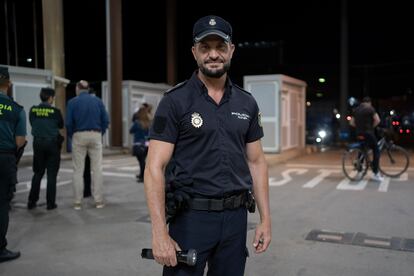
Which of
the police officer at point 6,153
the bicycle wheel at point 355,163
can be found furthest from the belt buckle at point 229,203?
the bicycle wheel at point 355,163

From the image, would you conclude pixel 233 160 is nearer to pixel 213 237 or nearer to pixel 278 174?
pixel 213 237

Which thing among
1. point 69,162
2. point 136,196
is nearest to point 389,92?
point 69,162

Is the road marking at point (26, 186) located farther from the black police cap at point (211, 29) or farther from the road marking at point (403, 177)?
the road marking at point (403, 177)

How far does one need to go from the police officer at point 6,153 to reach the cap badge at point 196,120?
293 cm

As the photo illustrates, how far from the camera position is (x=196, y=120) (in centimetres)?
224

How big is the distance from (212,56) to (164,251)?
100cm

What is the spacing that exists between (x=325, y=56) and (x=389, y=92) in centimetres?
423

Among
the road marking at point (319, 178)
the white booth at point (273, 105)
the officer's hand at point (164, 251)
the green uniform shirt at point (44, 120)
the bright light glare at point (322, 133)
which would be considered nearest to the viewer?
the officer's hand at point (164, 251)

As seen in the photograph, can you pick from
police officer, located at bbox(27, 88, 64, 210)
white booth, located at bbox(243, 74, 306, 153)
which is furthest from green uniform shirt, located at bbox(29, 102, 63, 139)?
white booth, located at bbox(243, 74, 306, 153)

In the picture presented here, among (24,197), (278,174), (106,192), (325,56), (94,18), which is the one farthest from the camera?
(325,56)

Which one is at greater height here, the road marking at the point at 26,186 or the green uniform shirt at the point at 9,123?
the green uniform shirt at the point at 9,123

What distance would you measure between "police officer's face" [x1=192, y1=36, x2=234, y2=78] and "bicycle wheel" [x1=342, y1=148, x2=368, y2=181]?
7655 millimetres

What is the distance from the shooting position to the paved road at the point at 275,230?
13.8 feet

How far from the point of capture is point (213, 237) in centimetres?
226
